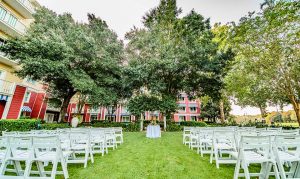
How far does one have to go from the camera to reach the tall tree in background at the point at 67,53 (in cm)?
1275

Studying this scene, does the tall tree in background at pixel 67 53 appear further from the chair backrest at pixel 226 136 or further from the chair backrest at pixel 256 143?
the chair backrest at pixel 256 143

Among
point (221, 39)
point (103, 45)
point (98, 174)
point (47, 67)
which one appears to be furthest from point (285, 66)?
point (47, 67)

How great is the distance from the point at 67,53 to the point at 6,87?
694cm

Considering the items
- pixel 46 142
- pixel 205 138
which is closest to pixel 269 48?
pixel 205 138

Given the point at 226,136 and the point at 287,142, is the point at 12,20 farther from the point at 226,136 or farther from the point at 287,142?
the point at 287,142

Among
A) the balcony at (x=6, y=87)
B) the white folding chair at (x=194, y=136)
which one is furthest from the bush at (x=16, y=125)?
the white folding chair at (x=194, y=136)

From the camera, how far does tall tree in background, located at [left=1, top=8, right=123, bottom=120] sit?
41.8 ft

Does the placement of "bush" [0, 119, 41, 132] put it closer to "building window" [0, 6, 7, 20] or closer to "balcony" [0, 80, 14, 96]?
"balcony" [0, 80, 14, 96]

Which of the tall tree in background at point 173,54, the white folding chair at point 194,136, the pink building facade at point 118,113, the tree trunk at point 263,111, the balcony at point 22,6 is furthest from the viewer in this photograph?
the pink building facade at point 118,113

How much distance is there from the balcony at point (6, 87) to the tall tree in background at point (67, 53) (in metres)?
1.69

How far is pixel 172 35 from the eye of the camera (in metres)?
18.4

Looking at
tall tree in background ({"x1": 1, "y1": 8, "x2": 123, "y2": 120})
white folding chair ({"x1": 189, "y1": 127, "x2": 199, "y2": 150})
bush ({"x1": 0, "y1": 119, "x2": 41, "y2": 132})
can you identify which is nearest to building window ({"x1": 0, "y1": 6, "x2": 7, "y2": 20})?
tall tree in background ({"x1": 1, "y1": 8, "x2": 123, "y2": 120})

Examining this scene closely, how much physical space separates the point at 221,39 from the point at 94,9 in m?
15.3

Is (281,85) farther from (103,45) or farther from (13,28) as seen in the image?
(13,28)
